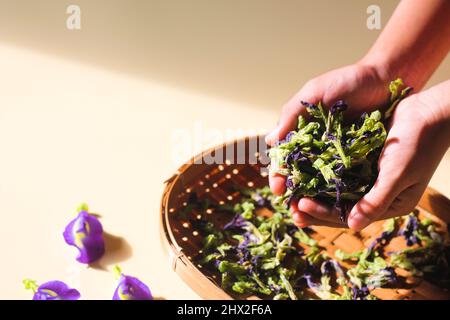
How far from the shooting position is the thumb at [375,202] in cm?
100

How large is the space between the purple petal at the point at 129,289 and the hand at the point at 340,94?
342mm

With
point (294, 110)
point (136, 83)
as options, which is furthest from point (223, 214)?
point (136, 83)

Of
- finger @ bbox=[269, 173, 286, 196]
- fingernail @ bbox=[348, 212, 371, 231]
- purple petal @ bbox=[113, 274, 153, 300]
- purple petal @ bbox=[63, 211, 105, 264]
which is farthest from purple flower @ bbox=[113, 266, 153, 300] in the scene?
fingernail @ bbox=[348, 212, 371, 231]

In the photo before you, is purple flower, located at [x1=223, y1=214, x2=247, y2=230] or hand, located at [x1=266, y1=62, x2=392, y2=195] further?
purple flower, located at [x1=223, y1=214, x2=247, y2=230]

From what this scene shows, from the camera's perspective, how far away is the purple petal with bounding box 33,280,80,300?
1186mm

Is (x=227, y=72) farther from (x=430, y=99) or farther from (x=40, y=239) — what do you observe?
(x=430, y=99)

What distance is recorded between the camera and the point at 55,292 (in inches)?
47.3

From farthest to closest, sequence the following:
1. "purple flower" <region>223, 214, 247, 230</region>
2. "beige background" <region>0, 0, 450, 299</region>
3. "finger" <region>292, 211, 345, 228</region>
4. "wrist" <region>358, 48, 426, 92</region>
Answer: "beige background" <region>0, 0, 450, 299</region> → "purple flower" <region>223, 214, 247, 230</region> → "wrist" <region>358, 48, 426, 92</region> → "finger" <region>292, 211, 345, 228</region>

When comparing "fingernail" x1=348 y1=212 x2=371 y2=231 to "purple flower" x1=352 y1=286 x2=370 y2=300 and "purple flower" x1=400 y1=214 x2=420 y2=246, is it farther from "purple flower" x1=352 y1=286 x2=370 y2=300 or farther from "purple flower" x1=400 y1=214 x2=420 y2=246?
"purple flower" x1=400 y1=214 x2=420 y2=246

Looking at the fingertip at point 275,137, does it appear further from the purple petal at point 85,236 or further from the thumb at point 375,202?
the purple petal at point 85,236

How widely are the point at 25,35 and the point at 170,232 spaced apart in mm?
1186

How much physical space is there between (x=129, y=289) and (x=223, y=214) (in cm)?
31

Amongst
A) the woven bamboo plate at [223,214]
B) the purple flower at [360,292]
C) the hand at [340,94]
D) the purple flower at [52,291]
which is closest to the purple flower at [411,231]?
the woven bamboo plate at [223,214]

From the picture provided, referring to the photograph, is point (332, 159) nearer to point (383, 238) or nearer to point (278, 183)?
point (278, 183)
